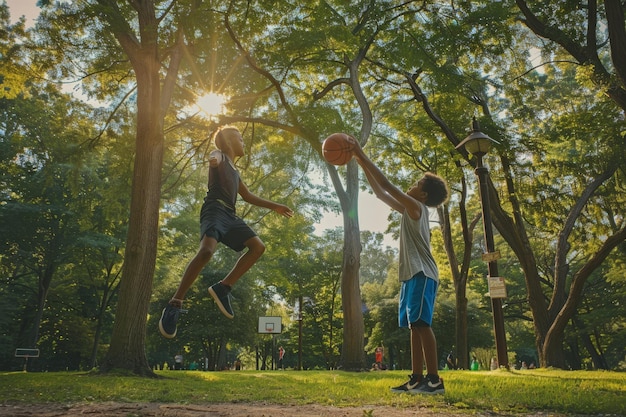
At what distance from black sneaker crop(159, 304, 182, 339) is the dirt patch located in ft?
2.12

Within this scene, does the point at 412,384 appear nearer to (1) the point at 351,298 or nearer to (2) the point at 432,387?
(2) the point at 432,387

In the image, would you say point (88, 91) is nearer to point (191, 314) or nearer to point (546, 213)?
point (546, 213)

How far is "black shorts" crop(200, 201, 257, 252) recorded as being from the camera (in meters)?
4.53

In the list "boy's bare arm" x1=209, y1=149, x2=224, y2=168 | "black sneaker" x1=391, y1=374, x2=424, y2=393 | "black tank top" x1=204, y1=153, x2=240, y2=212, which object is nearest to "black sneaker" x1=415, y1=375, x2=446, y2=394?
"black sneaker" x1=391, y1=374, x2=424, y2=393

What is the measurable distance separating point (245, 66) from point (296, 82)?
3.23 m

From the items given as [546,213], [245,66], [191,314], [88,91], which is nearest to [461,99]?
[546,213]

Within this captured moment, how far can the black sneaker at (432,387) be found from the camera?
4.62 meters

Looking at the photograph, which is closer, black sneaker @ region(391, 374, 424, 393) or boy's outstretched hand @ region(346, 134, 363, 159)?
boy's outstretched hand @ region(346, 134, 363, 159)

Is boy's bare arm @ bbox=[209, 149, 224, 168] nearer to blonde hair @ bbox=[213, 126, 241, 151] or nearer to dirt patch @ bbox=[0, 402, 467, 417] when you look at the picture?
blonde hair @ bbox=[213, 126, 241, 151]

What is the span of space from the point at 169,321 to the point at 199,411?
0.94 m

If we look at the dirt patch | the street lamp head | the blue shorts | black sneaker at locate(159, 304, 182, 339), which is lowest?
the dirt patch

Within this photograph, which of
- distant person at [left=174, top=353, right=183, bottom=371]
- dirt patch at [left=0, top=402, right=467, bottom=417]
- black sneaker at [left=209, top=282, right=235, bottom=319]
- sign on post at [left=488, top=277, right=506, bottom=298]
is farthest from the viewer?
distant person at [left=174, top=353, right=183, bottom=371]

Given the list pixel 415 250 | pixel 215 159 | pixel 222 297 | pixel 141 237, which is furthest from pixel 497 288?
pixel 141 237

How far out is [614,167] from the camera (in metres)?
14.8
